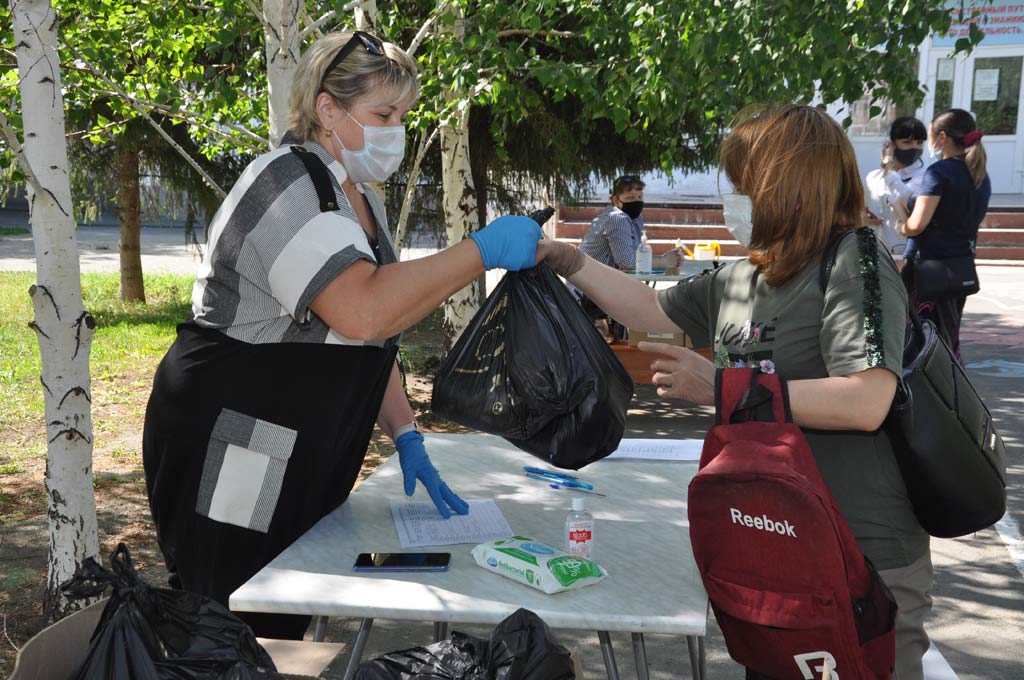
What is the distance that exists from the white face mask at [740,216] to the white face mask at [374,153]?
2.44 ft

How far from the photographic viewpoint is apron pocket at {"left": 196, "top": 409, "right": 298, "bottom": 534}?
2135 millimetres

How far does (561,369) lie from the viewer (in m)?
2.18

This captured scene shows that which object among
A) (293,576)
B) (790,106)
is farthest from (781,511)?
(293,576)

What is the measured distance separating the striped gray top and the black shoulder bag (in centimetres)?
97

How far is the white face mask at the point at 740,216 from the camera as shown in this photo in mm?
2027

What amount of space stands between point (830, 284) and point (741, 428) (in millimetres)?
315

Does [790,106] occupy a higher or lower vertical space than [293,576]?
higher

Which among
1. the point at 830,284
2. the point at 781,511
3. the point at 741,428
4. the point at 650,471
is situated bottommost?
the point at 650,471

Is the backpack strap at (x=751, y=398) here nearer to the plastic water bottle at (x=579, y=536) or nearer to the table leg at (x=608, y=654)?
the plastic water bottle at (x=579, y=536)

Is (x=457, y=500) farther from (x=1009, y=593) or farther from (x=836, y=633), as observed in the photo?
(x=1009, y=593)

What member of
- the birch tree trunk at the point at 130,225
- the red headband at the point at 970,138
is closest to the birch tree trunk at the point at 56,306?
the red headband at the point at 970,138

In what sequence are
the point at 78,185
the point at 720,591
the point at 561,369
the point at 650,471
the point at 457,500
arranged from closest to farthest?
the point at 720,591
the point at 561,369
the point at 457,500
the point at 650,471
the point at 78,185

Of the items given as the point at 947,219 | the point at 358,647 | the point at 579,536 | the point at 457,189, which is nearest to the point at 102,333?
the point at 457,189

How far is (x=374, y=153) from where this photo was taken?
2264 mm
